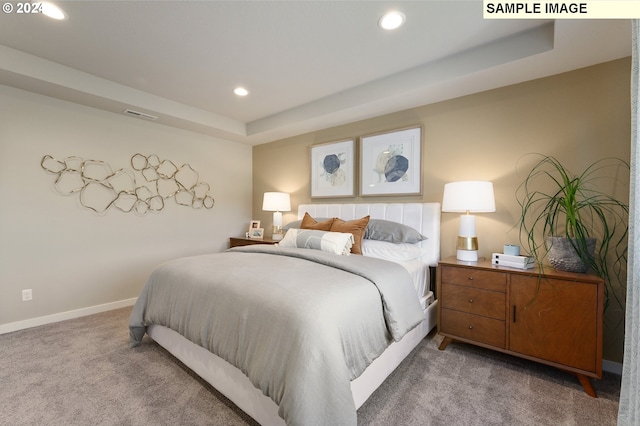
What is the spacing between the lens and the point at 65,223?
2.79 metres

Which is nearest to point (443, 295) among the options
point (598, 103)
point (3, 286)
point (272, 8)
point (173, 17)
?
point (598, 103)

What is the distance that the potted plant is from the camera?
1.81 m

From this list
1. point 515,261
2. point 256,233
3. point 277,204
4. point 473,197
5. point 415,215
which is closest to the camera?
point 515,261

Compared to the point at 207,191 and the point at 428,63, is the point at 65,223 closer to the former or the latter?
the point at 207,191

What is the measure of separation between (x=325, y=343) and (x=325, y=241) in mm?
1268

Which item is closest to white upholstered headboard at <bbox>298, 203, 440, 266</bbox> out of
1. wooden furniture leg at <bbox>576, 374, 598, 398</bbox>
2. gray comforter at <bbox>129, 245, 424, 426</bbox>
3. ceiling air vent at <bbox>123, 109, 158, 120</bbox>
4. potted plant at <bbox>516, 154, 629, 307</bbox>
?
potted plant at <bbox>516, 154, 629, 307</bbox>

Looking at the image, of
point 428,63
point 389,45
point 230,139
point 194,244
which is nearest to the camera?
point 389,45

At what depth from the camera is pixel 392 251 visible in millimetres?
2496

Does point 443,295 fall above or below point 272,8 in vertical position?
below

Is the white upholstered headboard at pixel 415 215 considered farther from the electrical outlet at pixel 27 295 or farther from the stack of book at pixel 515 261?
the electrical outlet at pixel 27 295

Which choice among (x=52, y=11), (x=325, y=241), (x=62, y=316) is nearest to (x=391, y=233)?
(x=325, y=241)

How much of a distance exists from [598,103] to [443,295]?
1816 millimetres

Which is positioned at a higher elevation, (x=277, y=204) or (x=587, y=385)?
(x=277, y=204)

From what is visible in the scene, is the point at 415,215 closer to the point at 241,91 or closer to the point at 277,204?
the point at 277,204
